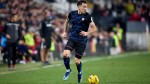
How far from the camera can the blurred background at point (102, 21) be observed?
96.8ft

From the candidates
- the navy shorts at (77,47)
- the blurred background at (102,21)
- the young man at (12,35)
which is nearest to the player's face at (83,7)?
the navy shorts at (77,47)

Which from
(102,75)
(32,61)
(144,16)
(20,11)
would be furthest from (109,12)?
(102,75)

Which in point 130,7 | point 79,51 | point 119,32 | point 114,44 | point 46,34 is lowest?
point 114,44

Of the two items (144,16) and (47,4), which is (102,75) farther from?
(144,16)

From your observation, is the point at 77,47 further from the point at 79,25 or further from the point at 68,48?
the point at 79,25

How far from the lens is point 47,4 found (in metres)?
34.6

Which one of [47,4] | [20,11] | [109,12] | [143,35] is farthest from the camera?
[109,12]

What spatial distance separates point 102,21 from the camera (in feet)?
128

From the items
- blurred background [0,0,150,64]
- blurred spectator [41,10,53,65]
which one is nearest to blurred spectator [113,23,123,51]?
blurred background [0,0,150,64]

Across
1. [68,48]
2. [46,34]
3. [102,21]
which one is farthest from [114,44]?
[68,48]

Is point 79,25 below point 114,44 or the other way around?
the other way around

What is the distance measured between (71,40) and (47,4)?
771 inches

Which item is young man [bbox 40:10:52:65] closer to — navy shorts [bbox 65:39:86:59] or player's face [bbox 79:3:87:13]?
navy shorts [bbox 65:39:86:59]

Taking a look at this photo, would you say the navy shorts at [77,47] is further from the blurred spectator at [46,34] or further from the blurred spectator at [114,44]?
the blurred spectator at [114,44]
